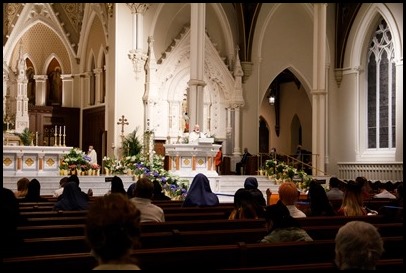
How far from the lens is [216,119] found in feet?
78.1

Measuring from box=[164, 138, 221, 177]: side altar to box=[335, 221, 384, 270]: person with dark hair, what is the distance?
1412 centimetres

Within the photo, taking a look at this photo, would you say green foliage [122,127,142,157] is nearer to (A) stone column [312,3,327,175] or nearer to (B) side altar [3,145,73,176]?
(B) side altar [3,145,73,176]

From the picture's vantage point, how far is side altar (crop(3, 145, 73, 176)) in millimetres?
16797

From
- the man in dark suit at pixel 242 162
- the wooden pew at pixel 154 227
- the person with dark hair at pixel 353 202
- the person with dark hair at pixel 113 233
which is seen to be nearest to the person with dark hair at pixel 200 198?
the person with dark hair at pixel 353 202

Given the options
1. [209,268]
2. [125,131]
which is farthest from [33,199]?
[125,131]

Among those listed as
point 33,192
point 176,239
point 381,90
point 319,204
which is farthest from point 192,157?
point 176,239

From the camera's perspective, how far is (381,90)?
23031mm

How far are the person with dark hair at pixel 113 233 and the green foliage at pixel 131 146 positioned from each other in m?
17.2

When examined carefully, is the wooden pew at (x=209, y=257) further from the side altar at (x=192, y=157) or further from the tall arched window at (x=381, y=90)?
the tall arched window at (x=381, y=90)

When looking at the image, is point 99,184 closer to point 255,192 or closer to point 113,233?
point 255,192

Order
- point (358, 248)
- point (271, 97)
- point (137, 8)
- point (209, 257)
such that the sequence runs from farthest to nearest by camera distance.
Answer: point (271, 97), point (137, 8), point (209, 257), point (358, 248)

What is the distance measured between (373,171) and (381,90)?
10.5 feet

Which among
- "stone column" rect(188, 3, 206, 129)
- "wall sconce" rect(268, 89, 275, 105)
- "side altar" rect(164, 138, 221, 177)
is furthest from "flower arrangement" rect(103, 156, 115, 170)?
"wall sconce" rect(268, 89, 275, 105)

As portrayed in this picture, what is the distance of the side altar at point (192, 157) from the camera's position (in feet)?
56.4
